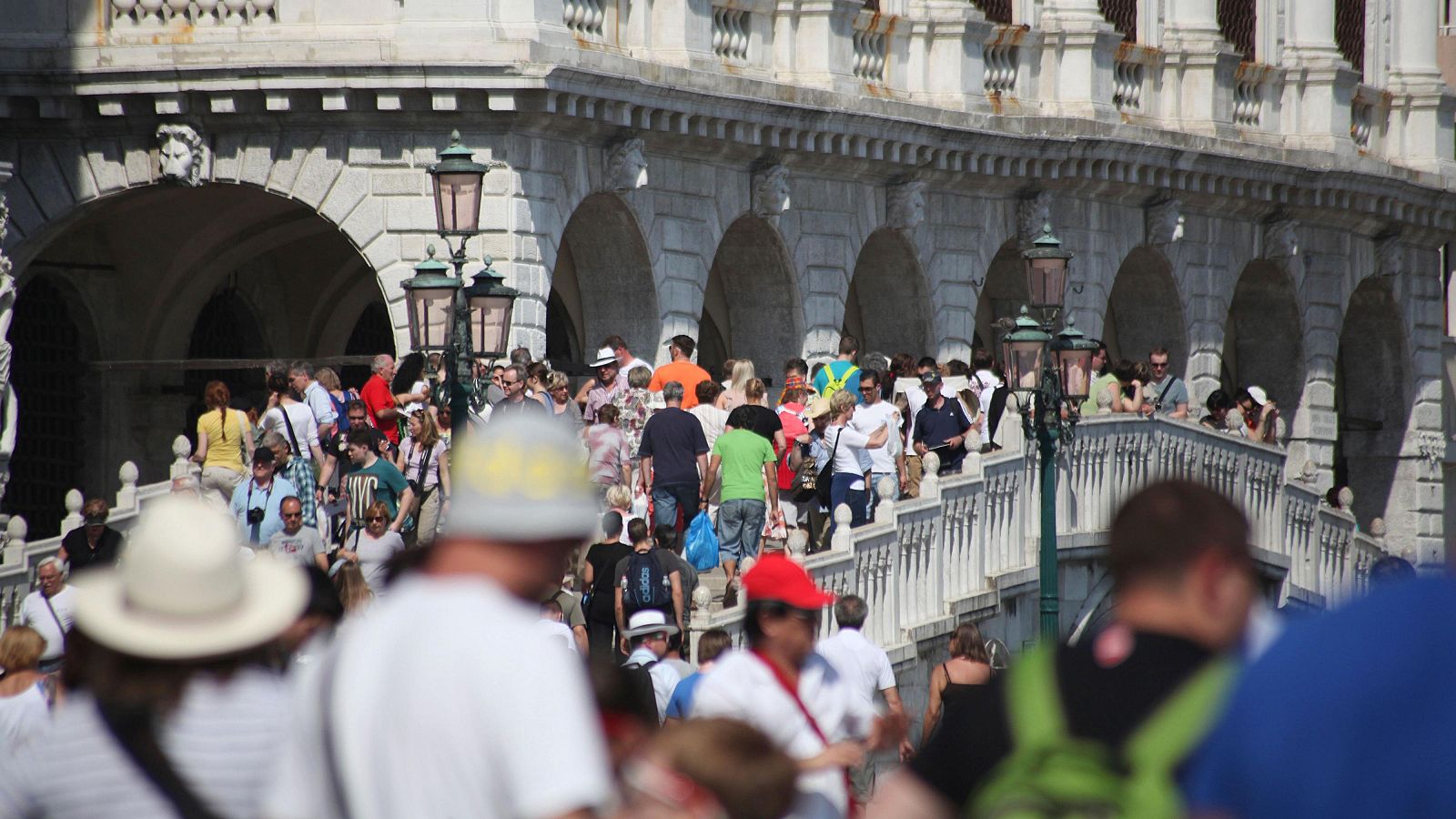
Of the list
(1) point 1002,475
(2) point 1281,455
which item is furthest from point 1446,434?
(1) point 1002,475

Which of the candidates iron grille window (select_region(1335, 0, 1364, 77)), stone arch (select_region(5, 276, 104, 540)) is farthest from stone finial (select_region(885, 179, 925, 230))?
iron grille window (select_region(1335, 0, 1364, 77))

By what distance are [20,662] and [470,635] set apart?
665cm

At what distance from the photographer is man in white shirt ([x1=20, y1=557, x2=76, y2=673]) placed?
47.6 ft

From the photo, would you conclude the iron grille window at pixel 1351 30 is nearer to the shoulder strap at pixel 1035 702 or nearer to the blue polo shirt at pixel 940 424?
the blue polo shirt at pixel 940 424

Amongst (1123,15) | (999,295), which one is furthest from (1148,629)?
(1123,15)

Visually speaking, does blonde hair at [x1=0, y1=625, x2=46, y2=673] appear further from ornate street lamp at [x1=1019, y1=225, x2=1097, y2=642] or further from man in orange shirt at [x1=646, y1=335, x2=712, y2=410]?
man in orange shirt at [x1=646, y1=335, x2=712, y2=410]

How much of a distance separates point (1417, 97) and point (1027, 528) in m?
15.8

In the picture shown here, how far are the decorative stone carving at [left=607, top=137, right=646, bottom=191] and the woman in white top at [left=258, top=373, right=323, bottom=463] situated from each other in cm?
458

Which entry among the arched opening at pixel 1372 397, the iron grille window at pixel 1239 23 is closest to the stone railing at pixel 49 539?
the iron grille window at pixel 1239 23

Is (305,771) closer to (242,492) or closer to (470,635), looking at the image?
(470,635)

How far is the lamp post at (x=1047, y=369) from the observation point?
736 inches

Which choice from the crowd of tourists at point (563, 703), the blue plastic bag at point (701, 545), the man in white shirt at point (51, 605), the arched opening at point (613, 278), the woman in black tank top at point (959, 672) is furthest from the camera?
the arched opening at point (613, 278)

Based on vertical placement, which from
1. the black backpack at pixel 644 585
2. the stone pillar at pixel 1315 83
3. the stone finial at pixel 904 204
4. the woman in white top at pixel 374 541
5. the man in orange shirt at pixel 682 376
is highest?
the stone pillar at pixel 1315 83

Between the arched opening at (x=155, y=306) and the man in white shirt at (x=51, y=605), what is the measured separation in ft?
26.3
